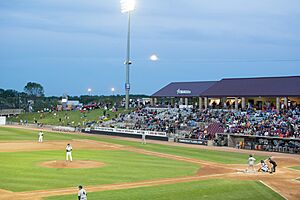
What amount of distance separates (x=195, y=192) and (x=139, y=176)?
569 centimetres

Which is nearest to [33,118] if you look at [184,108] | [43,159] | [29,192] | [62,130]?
[62,130]

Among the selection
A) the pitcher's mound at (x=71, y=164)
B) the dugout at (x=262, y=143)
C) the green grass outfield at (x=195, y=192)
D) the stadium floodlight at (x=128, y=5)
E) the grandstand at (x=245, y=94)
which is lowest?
the green grass outfield at (x=195, y=192)

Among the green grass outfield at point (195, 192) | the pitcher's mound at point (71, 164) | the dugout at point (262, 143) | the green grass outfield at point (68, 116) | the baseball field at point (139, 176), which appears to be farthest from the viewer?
the green grass outfield at point (68, 116)

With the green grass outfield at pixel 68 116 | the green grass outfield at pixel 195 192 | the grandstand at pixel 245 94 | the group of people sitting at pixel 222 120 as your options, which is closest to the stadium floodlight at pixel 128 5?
the group of people sitting at pixel 222 120

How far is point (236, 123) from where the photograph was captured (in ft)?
174

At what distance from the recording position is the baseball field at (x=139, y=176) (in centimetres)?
2186

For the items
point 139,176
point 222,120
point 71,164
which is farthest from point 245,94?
point 139,176

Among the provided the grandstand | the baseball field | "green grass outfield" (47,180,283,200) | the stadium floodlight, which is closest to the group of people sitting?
the grandstand

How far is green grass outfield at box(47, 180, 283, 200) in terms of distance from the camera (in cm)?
2089

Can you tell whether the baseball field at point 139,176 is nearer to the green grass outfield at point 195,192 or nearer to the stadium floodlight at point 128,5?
the green grass outfield at point 195,192

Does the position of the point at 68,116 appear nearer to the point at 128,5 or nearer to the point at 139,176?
the point at 128,5

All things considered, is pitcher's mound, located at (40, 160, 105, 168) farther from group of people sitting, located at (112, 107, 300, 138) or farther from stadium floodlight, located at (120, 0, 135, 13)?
stadium floodlight, located at (120, 0, 135, 13)

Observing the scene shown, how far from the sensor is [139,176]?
89.4ft

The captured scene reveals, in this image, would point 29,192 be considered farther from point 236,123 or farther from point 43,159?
point 236,123
